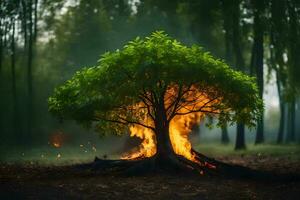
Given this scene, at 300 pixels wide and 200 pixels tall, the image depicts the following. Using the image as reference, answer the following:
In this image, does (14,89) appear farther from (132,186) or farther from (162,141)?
(132,186)

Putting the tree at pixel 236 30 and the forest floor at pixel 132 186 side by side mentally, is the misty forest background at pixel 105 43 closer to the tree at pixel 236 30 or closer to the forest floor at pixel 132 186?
the tree at pixel 236 30

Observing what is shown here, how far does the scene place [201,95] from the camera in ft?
70.8

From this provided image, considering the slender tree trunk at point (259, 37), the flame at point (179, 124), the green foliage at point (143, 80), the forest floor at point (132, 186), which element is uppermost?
the slender tree trunk at point (259, 37)

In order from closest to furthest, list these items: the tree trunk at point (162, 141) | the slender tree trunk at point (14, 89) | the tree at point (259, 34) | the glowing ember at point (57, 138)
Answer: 1. the tree trunk at point (162, 141)
2. the tree at point (259, 34)
3. the slender tree trunk at point (14, 89)
4. the glowing ember at point (57, 138)

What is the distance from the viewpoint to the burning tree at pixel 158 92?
19.5 meters

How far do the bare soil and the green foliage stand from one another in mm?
2896

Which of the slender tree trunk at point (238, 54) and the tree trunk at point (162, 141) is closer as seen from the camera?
the tree trunk at point (162, 141)

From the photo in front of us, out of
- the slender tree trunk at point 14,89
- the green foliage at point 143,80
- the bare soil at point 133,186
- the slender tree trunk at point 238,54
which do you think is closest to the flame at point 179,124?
the green foliage at point 143,80

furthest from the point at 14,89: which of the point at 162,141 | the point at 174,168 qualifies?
the point at 174,168

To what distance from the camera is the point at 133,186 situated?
1748 centimetres

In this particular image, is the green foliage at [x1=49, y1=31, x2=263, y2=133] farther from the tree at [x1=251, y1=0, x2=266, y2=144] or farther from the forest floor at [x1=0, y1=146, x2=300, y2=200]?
the tree at [x1=251, y1=0, x2=266, y2=144]

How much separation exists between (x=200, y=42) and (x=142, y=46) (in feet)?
84.1

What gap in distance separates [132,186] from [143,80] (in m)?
4.38

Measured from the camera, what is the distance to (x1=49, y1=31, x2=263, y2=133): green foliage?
19.4 metres
